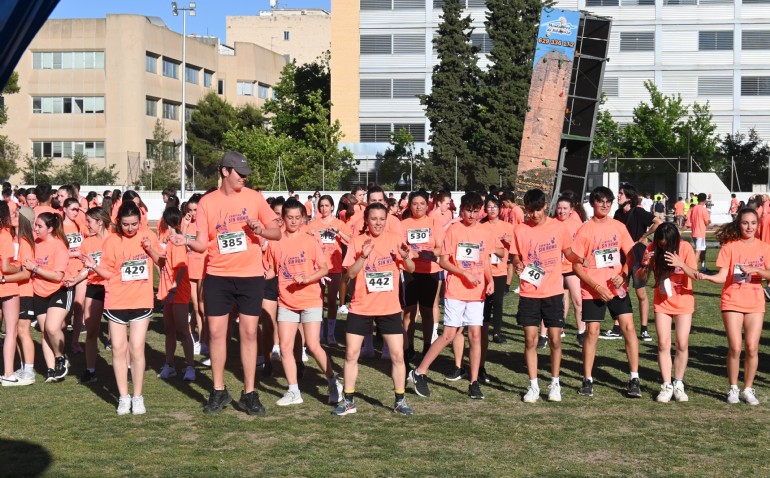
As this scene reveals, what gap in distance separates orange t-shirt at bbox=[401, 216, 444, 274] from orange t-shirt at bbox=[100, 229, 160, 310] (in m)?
3.07

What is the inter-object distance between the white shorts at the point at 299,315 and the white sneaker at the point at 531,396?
2.13 m

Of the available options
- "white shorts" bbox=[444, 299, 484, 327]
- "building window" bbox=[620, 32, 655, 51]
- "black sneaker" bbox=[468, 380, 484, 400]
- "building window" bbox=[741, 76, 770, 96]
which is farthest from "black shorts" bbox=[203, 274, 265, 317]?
"building window" bbox=[741, 76, 770, 96]

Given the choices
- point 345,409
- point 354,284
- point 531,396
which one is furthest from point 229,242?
point 531,396

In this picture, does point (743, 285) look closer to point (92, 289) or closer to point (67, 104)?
point (92, 289)

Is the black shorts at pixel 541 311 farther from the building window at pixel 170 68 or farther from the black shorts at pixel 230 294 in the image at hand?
the building window at pixel 170 68

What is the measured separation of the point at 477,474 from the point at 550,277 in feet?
9.33

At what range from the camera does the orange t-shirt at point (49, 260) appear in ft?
31.6

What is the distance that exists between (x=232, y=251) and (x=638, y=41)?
63.2 meters

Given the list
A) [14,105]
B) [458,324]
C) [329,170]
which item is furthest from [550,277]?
[14,105]

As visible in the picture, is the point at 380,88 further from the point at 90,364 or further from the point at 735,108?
the point at 90,364

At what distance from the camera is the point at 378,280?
8.44 m

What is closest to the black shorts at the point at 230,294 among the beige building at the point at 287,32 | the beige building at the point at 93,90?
the beige building at the point at 93,90

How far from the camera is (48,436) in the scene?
763cm

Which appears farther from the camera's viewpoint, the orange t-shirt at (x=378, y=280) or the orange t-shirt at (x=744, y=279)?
the orange t-shirt at (x=744, y=279)
